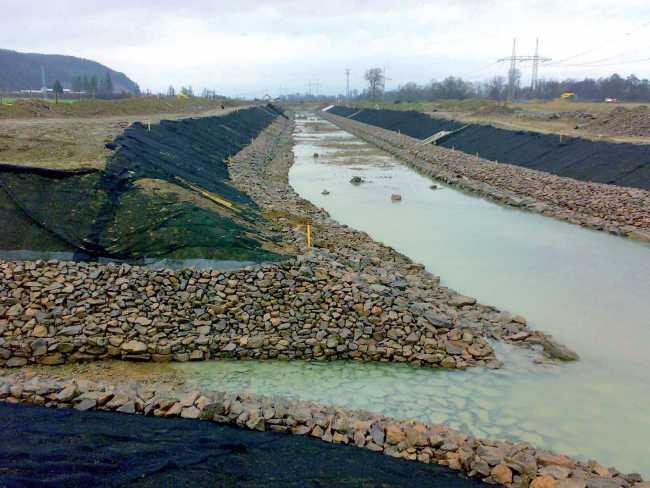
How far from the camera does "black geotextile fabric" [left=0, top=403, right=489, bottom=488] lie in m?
6.33

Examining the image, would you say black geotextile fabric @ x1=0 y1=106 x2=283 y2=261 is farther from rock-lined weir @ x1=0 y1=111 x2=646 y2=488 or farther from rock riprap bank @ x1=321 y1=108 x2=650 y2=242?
rock riprap bank @ x1=321 y1=108 x2=650 y2=242

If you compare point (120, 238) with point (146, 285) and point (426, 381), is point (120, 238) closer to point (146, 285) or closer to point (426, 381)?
point (146, 285)

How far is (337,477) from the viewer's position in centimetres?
656

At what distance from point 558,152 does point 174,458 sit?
99.4ft

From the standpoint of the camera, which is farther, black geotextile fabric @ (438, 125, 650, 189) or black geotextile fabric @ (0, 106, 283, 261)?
black geotextile fabric @ (438, 125, 650, 189)

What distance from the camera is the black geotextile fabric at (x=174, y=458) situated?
6.33 meters

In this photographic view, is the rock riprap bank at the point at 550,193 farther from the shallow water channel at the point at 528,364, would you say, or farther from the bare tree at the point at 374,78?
the bare tree at the point at 374,78

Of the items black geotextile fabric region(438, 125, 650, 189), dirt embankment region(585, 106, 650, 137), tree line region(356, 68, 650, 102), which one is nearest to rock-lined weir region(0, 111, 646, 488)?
black geotextile fabric region(438, 125, 650, 189)

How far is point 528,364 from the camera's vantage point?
10000mm

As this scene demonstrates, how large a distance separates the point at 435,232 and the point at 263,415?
1343 centimetres

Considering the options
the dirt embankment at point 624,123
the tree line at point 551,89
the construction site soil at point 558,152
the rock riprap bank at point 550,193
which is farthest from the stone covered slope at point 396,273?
the tree line at point 551,89

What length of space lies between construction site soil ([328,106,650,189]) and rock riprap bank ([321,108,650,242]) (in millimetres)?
969

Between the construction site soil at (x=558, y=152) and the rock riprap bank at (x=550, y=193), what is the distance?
97cm

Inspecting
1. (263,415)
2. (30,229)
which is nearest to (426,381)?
(263,415)
